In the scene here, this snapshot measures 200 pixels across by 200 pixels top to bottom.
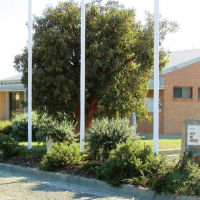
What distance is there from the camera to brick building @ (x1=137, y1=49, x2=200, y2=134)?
22938 mm

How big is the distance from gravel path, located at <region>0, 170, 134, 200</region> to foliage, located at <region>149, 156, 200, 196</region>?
2.78 feet

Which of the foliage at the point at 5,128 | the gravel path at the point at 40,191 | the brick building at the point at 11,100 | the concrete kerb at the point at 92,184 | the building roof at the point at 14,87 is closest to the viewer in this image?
the concrete kerb at the point at 92,184

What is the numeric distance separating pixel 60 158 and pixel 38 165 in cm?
109

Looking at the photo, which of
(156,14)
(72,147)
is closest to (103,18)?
(156,14)

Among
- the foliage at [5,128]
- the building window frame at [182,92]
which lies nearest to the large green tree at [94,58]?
the foliage at [5,128]

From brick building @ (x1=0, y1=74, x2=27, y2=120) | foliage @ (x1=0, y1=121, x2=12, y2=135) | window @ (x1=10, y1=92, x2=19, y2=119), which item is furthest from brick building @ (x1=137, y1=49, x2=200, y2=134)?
window @ (x1=10, y1=92, x2=19, y2=119)

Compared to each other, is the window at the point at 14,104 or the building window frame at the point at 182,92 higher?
the building window frame at the point at 182,92

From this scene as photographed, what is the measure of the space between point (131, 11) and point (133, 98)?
2.98 m

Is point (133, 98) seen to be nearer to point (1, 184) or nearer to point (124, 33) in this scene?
point (124, 33)

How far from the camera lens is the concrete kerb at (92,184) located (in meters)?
7.53

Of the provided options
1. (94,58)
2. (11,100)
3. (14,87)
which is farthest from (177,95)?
(11,100)

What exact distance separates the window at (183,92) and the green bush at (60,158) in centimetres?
1474

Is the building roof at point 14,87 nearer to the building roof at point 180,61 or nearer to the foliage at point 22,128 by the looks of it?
the foliage at point 22,128

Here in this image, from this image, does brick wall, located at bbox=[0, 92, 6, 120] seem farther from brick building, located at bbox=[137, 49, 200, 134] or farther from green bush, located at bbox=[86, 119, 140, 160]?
green bush, located at bbox=[86, 119, 140, 160]
